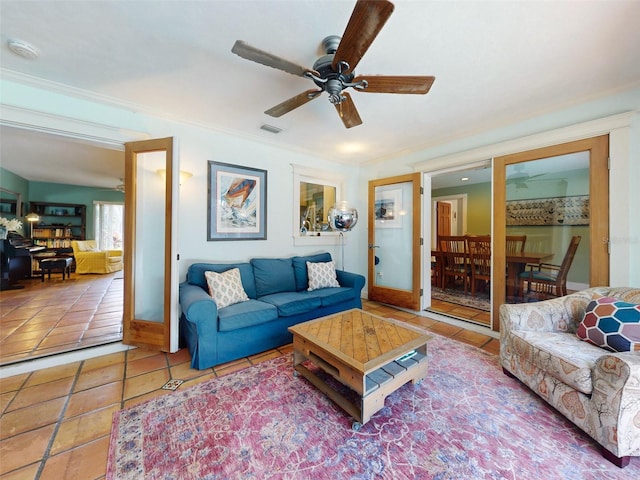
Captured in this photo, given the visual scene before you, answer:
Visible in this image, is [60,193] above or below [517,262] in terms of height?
above

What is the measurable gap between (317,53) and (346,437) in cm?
252

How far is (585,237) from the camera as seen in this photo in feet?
7.88

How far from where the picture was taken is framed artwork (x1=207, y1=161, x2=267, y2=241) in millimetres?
3031

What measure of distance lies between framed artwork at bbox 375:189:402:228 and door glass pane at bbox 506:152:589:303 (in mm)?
1457

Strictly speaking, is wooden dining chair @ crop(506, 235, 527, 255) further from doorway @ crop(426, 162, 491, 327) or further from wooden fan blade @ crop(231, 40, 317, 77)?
wooden fan blade @ crop(231, 40, 317, 77)

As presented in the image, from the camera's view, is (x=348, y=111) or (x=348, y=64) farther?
(x=348, y=111)

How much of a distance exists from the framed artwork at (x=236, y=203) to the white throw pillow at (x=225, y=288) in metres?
0.63

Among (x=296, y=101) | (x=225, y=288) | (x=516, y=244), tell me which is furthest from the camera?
(x=516, y=244)

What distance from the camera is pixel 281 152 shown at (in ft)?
12.0

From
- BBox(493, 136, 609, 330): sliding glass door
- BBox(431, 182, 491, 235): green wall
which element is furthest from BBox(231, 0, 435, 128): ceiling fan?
Result: BBox(431, 182, 491, 235): green wall

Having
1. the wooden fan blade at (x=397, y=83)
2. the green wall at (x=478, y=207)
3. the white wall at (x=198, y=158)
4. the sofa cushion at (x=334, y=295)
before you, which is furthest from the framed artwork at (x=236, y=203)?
the green wall at (x=478, y=207)

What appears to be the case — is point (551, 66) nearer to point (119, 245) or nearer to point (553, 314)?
point (553, 314)

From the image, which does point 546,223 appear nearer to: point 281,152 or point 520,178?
point 520,178

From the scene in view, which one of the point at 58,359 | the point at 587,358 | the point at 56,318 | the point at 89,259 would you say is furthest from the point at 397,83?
the point at 89,259
